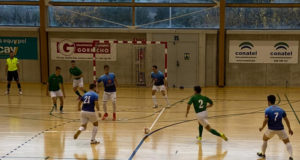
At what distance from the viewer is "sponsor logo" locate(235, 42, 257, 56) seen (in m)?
26.6

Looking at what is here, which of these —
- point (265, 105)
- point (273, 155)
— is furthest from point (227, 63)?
point (273, 155)

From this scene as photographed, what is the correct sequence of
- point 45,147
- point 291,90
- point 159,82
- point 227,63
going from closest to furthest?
point 45,147 < point 159,82 < point 291,90 < point 227,63

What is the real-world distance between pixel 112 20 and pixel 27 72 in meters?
Answer: 7.26

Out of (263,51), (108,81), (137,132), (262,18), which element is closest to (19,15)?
(108,81)

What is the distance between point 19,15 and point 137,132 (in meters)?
17.7

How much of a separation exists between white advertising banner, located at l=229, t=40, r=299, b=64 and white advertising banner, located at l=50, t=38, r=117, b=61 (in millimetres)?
8534

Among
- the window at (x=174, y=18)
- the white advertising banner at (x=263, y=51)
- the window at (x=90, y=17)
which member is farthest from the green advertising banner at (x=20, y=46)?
the white advertising banner at (x=263, y=51)

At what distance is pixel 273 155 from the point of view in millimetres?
10719

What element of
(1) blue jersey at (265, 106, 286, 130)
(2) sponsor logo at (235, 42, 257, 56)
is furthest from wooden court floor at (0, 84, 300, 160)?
(2) sponsor logo at (235, 42, 257, 56)

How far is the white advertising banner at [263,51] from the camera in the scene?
26.3 metres

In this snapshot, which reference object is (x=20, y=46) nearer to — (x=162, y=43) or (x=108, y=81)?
(x=162, y=43)

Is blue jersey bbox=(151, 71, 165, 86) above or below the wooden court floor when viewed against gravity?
above

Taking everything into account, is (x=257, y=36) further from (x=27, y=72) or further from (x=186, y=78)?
(x=27, y=72)

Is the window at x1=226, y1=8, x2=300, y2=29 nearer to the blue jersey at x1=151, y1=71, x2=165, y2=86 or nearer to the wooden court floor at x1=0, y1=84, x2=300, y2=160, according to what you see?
the wooden court floor at x1=0, y1=84, x2=300, y2=160
